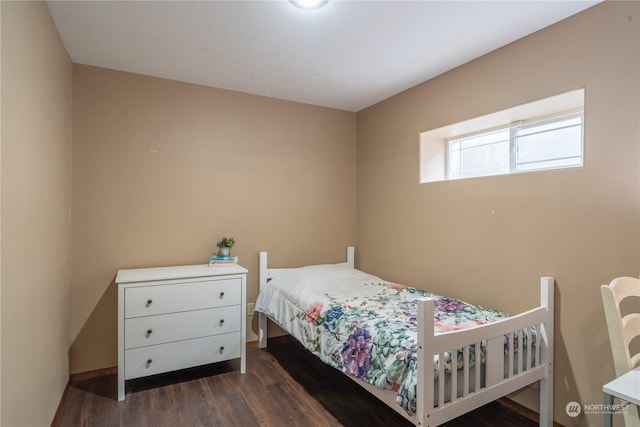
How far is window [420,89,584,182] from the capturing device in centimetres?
203

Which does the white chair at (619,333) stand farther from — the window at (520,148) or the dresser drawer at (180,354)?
the dresser drawer at (180,354)

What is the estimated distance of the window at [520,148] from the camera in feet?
6.76

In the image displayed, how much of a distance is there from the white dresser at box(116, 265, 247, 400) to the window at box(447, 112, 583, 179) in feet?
6.56

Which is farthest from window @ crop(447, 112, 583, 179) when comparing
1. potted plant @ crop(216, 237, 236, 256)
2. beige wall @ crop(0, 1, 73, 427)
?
beige wall @ crop(0, 1, 73, 427)

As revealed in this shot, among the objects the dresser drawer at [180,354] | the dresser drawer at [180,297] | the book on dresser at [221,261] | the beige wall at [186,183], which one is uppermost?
the beige wall at [186,183]

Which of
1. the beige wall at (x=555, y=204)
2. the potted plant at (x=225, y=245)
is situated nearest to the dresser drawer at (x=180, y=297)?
the potted plant at (x=225, y=245)

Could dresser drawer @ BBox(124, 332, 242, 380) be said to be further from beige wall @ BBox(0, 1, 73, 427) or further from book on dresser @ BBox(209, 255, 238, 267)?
book on dresser @ BBox(209, 255, 238, 267)

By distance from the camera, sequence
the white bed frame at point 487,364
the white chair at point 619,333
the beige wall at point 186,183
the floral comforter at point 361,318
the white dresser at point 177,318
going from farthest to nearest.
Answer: the beige wall at point 186,183
the white dresser at point 177,318
the floral comforter at point 361,318
the white bed frame at point 487,364
the white chair at point 619,333

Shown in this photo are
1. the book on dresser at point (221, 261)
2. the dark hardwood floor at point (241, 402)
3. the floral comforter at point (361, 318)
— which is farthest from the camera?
the book on dresser at point (221, 261)

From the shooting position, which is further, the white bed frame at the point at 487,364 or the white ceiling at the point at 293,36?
the white ceiling at the point at 293,36

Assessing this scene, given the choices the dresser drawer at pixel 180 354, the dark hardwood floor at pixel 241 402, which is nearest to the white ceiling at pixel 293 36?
the dresser drawer at pixel 180 354

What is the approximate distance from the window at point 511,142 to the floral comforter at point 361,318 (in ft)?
3.31

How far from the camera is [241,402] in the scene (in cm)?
220

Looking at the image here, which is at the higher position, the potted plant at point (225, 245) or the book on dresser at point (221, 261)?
the potted plant at point (225, 245)
